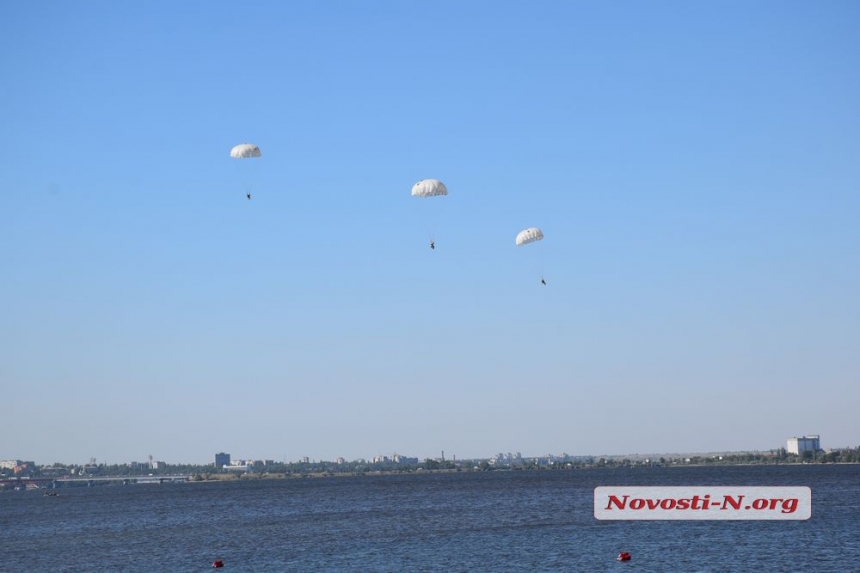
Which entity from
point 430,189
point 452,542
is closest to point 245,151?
point 430,189

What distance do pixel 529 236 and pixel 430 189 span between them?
1270cm

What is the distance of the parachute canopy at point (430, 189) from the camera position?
273 feet

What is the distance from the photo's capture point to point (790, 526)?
79812mm

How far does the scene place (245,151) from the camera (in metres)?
85.8

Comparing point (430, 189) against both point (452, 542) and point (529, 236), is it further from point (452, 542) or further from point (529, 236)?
point (452, 542)

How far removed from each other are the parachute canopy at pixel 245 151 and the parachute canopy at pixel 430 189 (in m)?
13.8

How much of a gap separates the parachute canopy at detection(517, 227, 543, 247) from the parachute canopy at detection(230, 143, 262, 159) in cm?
2422

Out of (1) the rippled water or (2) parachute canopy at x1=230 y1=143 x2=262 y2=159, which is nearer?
(1) the rippled water

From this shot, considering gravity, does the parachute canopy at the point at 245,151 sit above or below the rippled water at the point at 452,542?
above

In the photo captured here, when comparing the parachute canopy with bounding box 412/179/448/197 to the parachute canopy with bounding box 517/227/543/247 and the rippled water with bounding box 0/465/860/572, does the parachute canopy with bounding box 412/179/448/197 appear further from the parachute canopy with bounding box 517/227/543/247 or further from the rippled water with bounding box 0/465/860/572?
the rippled water with bounding box 0/465/860/572

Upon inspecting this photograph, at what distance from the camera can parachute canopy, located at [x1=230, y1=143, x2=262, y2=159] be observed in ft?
280

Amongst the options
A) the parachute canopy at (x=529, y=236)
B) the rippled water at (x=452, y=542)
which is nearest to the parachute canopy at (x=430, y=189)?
the parachute canopy at (x=529, y=236)

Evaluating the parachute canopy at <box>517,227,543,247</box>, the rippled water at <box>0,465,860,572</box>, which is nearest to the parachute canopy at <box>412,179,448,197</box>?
the parachute canopy at <box>517,227,543,247</box>

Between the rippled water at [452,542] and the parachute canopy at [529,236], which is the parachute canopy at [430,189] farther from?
the rippled water at [452,542]
